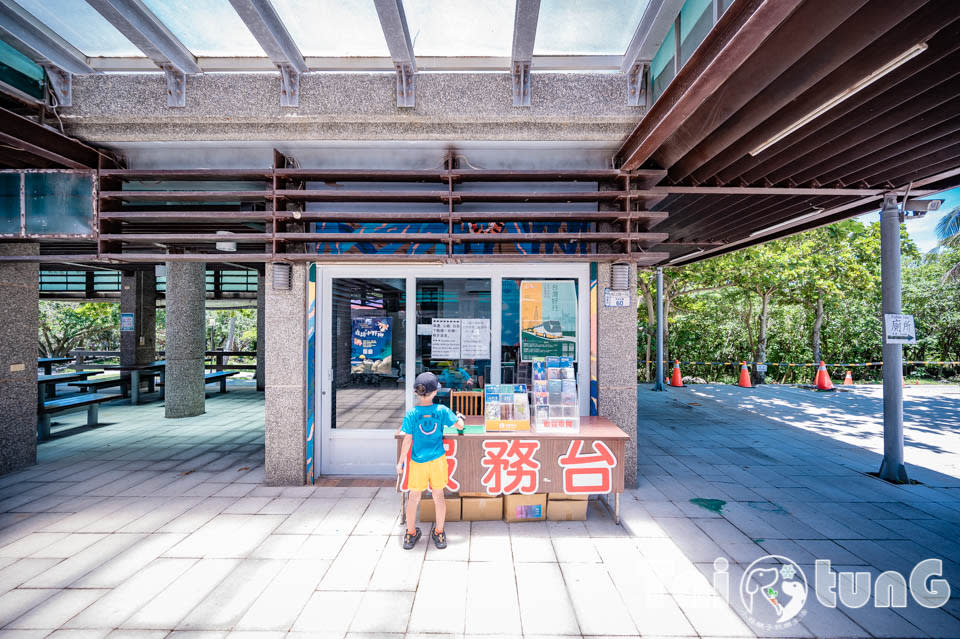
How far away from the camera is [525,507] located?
3994 millimetres

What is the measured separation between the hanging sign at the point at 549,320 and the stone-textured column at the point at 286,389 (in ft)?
9.34

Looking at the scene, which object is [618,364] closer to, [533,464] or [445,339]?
[533,464]

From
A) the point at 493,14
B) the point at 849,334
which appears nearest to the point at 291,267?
the point at 493,14

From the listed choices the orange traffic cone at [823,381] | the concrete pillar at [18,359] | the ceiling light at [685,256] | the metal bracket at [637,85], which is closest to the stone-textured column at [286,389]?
the concrete pillar at [18,359]

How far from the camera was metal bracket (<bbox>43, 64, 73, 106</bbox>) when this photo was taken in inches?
169

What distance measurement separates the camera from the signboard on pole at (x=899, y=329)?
16.8 feet

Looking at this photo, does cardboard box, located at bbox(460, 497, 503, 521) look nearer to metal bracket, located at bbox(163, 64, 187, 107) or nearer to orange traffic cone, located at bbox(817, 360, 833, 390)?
metal bracket, located at bbox(163, 64, 187, 107)

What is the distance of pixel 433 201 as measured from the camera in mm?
4820

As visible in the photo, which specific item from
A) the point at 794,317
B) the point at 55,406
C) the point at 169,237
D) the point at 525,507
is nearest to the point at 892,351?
the point at 525,507

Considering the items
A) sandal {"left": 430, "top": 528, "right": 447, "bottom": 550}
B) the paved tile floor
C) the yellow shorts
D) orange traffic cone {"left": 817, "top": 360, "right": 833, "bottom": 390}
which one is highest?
the yellow shorts

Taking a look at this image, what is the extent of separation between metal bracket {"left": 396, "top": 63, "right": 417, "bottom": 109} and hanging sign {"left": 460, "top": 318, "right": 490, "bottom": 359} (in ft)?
8.73

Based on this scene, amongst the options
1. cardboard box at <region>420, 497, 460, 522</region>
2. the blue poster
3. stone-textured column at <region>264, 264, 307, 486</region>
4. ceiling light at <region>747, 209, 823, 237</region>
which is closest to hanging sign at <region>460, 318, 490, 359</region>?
the blue poster

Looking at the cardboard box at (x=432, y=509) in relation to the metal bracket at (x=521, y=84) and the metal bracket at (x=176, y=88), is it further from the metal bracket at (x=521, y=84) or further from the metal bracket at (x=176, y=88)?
the metal bracket at (x=176, y=88)

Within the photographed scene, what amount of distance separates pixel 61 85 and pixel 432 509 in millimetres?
6208
